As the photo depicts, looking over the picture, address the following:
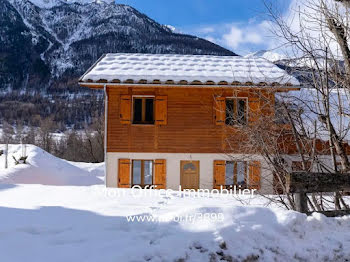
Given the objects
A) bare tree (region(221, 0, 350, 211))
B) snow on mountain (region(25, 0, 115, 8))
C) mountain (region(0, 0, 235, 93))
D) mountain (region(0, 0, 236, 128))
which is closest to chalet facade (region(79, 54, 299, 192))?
bare tree (region(221, 0, 350, 211))

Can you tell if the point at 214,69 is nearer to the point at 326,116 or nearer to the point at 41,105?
the point at 326,116

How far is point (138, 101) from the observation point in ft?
35.6

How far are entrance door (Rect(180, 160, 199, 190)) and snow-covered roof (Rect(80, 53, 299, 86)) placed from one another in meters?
2.87

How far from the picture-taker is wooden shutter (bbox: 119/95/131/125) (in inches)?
418

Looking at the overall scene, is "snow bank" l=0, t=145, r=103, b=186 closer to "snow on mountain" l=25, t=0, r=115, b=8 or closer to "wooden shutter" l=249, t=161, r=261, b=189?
"wooden shutter" l=249, t=161, r=261, b=189

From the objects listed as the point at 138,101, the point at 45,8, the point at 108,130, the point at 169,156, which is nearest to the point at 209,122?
the point at 169,156

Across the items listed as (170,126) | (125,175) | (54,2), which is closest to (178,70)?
(170,126)

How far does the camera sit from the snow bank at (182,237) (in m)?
3.01

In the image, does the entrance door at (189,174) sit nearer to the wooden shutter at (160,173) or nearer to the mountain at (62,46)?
the wooden shutter at (160,173)

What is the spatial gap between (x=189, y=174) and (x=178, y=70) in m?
3.78

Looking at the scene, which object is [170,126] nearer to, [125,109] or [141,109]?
[141,109]

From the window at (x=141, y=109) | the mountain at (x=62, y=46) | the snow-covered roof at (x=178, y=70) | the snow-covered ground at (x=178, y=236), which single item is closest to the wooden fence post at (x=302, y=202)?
the snow-covered ground at (x=178, y=236)

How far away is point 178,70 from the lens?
1115 centimetres

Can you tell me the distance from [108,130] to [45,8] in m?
148
